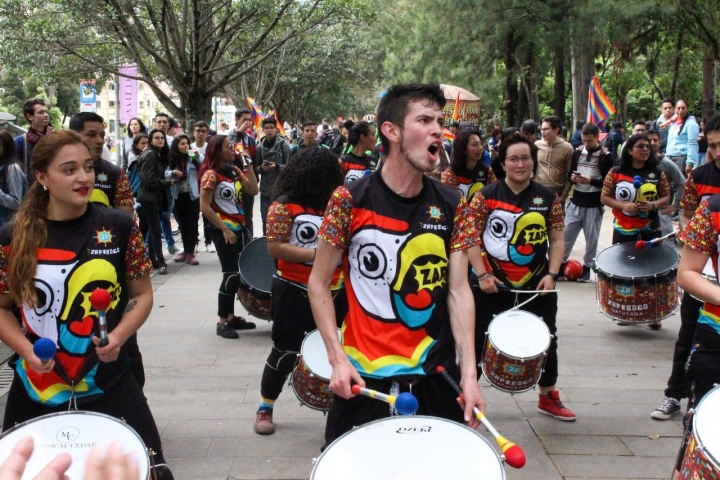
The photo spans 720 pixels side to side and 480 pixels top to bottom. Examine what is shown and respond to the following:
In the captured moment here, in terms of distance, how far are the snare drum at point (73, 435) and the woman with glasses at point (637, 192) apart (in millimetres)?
5824

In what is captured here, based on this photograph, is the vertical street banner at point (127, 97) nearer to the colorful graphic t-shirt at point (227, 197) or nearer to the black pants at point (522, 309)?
the colorful graphic t-shirt at point (227, 197)

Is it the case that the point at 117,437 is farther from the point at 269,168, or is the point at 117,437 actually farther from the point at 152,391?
the point at 269,168

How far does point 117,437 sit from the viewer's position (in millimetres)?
2633

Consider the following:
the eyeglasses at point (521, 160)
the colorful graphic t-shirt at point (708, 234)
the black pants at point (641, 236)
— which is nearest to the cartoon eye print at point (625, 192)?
the black pants at point (641, 236)

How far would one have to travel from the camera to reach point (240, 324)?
7641 millimetres

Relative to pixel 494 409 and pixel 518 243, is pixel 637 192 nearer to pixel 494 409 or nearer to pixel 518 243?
pixel 518 243

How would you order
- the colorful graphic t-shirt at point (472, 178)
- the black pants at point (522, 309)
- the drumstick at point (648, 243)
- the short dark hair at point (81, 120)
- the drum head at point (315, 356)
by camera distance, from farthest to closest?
1. the colorful graphic t-shirt at point (472, 178)
2. the drumstick at point (648, 243)
3. the short dark hair at point (81, 120)
4. the black pants at point (522, 309)
5. the drum head at point (315, 356)

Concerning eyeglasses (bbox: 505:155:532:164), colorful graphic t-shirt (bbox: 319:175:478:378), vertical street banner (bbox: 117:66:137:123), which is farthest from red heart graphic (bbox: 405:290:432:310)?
vertical street banner (bbox: 117:66:137:123)

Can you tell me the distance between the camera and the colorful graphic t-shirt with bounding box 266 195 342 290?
196 inches

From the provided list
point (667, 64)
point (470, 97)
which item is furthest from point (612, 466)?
point (667, 64)

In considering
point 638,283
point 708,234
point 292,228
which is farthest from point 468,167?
point 708,234

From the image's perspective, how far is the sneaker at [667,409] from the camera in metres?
5.23

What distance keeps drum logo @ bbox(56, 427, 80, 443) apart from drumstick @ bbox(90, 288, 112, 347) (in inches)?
15.7

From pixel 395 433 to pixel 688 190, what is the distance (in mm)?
3888
